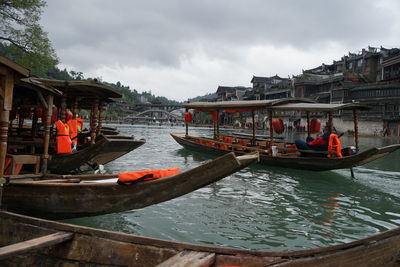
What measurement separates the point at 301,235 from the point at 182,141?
12.0m

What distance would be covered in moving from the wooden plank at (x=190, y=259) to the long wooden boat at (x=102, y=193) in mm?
1178

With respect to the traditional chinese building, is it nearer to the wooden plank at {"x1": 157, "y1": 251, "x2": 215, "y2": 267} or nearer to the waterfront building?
the waterfront building

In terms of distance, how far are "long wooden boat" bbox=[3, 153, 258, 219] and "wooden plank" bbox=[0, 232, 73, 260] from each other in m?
1.12

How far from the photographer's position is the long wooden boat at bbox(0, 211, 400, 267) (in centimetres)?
184

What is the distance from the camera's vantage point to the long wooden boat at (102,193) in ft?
11.1

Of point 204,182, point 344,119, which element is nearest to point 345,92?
point 344,119

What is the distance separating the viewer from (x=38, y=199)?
12.8ft

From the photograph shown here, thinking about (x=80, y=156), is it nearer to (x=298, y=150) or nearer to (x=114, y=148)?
(x=114, y=148)

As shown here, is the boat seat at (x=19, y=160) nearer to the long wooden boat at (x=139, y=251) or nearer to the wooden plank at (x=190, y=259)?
the long wooden boat at (x=139, y=251)

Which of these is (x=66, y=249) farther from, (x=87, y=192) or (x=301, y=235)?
(x=301, y=235)

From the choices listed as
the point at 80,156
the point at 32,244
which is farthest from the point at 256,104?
the point at 32,244

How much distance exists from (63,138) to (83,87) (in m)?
1.21

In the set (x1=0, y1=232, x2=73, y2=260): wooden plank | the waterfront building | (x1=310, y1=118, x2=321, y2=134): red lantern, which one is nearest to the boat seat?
(x1=0, y1=232, x2=73, y2=260): wooden plank

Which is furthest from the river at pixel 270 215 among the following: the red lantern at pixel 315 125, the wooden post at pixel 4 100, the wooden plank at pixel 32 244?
the red lantern at pixel 315 125
